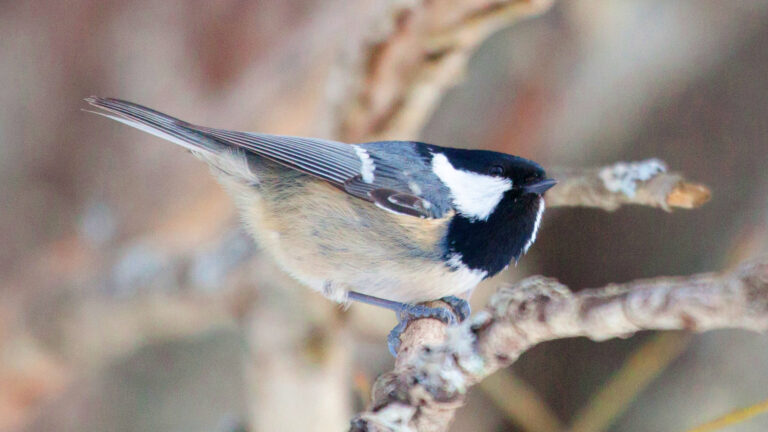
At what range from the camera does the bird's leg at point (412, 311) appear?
48.0 inches

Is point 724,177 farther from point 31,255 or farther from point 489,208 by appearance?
point 31,255

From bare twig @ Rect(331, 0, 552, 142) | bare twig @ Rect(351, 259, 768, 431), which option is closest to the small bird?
bare twig @ Rect(331, 0, 552, 142)

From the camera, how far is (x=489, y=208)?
3.87 feet

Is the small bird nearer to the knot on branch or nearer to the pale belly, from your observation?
the pale belly

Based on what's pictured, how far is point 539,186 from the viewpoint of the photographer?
1.12 m

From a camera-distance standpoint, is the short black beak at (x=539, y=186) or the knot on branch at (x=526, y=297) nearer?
the knot on branch at (x=526, y=297)

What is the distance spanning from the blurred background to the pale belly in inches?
13.9

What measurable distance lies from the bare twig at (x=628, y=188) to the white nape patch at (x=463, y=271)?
228 mm

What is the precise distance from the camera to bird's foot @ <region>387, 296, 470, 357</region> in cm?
122

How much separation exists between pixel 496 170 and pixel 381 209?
0.70ft

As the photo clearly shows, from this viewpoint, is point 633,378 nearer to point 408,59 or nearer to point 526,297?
point 408,59

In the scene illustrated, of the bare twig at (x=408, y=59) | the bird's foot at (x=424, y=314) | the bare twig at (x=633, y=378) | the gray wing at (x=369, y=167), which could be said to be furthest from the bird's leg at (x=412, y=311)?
the bare twig at (x=633, y=378)

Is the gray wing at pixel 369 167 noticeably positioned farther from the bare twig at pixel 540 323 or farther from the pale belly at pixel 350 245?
the bare twig at pixel 540 323

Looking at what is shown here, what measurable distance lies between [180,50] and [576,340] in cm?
175
